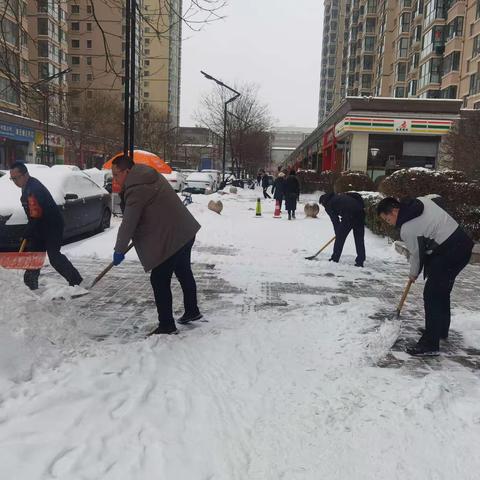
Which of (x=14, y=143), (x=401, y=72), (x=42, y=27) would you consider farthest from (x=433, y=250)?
(x=401, y=72)

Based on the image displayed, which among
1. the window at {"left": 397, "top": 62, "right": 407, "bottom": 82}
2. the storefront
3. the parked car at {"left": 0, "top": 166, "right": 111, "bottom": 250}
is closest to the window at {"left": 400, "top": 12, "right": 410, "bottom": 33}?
the window at {"left": 397, "top": 62, "right": 407, "bottom": 82}

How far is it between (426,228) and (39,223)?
4376 mm

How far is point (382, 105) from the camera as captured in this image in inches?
1196

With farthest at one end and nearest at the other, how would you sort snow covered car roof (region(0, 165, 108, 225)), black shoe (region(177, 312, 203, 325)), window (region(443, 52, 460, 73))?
1. window (region(443, 52, 460, 73))
2. snow covered car roof (region(0, 165, 108, 225))
3. black shoe (region(177, 312, 203, 325))

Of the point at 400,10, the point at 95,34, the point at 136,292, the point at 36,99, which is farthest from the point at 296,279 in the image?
the point at 95,34

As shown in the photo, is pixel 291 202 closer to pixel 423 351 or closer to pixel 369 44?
pixel 423 351

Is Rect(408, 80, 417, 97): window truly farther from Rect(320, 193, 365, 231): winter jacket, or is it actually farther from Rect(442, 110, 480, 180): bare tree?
Rect(320, 193, 365, 231): winter jacket

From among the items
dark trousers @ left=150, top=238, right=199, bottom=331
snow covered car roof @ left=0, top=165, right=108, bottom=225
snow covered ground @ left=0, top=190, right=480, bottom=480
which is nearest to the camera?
snow covered ground @ left=0, top=190, right=480, bottom=480

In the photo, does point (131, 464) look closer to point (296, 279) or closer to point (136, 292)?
point (136, 292)

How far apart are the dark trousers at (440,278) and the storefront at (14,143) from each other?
34.3 meters

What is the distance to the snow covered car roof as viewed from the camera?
8242 mm

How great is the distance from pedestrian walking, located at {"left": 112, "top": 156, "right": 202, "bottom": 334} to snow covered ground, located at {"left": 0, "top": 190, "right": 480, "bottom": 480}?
56 cm

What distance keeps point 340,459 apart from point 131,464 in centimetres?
113

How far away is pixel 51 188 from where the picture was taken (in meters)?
9.45
